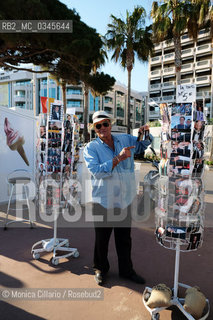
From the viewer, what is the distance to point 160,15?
14727 mm

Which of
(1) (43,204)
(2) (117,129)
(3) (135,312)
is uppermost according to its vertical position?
(2) (117,129)

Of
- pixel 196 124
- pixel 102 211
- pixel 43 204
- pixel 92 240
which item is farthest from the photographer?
pixel 92 240

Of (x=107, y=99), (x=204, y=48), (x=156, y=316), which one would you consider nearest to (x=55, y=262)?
(x=156, y=316)

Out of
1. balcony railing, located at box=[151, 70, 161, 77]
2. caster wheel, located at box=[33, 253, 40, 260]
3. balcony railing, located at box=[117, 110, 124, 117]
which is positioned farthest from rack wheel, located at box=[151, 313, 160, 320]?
balcony railing, located at box=[117, 110, 124, 117]

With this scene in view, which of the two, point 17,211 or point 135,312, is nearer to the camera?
point 135,312

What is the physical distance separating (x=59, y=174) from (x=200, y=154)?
178 centimetres

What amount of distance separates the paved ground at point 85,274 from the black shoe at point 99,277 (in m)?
0.05

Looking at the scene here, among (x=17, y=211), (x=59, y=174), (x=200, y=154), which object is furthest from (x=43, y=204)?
(x=17, y=211)

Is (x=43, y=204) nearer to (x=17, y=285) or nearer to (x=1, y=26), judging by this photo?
(x=17, y=285)

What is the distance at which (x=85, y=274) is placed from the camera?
285 cm

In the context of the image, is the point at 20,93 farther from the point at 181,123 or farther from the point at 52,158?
the point at 181,123

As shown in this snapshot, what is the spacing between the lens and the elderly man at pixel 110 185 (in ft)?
7.98

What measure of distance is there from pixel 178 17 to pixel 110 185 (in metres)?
15.0

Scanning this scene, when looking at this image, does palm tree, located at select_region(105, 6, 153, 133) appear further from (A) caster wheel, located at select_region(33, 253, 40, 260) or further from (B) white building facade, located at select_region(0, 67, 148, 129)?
(B) white building facade, located at select_region(0, 67, 148, 129)
